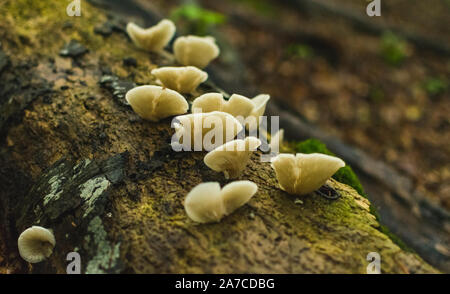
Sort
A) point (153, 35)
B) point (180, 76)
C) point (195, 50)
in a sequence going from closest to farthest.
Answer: point (180, 76) → point (195, 50) → point (153, 35)

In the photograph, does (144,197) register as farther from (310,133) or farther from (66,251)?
(310,133)

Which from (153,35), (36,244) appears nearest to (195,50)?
(153,35)

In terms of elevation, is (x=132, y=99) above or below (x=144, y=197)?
above

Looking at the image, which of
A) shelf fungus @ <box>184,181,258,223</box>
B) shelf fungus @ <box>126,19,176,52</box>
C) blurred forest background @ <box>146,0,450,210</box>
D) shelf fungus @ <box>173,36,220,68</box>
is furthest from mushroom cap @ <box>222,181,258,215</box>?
blurred forest background @ <box>146,0,450,210</box>

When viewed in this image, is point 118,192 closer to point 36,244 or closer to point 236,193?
point 36,244

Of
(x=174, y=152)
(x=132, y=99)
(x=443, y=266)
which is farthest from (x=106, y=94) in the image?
(x=443, y=266)

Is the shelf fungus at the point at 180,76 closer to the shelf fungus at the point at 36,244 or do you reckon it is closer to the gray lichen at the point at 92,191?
the gray lichen at the point at 92,191

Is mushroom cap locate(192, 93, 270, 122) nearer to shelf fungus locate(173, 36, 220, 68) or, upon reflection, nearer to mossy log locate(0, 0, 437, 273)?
mossy log locate(0, 0, 437, 273)
